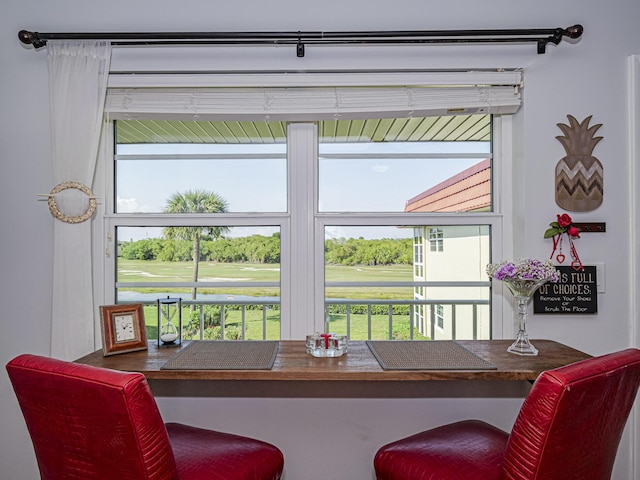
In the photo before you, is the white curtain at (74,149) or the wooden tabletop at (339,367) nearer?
the wooden tabletop at (339,367)

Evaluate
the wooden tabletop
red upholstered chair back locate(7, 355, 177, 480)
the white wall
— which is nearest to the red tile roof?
the white wall

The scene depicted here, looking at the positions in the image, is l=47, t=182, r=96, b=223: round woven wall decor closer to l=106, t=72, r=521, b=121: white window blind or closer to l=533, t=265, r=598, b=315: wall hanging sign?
l=106, t=72, r=521, b=121: white window blind

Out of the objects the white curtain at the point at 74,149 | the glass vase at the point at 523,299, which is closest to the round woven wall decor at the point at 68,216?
the white curtain at the point at 74,149

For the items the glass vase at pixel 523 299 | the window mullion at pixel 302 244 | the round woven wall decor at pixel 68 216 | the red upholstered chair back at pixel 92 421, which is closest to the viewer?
the red upholstered chair back at pixel 92 421

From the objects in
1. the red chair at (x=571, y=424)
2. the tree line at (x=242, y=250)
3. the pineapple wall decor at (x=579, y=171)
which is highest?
the pineapple wall decor at (x=579, y=171)

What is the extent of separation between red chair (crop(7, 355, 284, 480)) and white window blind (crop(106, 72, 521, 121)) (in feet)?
4.05

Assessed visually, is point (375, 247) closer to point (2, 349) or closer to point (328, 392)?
point (328, 392)

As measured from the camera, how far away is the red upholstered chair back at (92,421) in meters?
0.94

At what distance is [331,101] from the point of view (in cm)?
184

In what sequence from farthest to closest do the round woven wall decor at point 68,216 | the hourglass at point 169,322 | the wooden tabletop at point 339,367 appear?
the round woven wall decor at point 68,216, the hourglass at point 169,322, the wooden tabletop at point 339,367

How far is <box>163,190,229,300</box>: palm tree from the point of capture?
1.99 meters

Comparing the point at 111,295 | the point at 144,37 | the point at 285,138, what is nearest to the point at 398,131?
the point at 285,138

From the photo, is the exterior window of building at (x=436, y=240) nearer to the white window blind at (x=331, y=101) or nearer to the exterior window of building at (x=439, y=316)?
the exterior window of building at (x=439, y=316)

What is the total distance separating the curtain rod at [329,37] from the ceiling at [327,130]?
35cm
